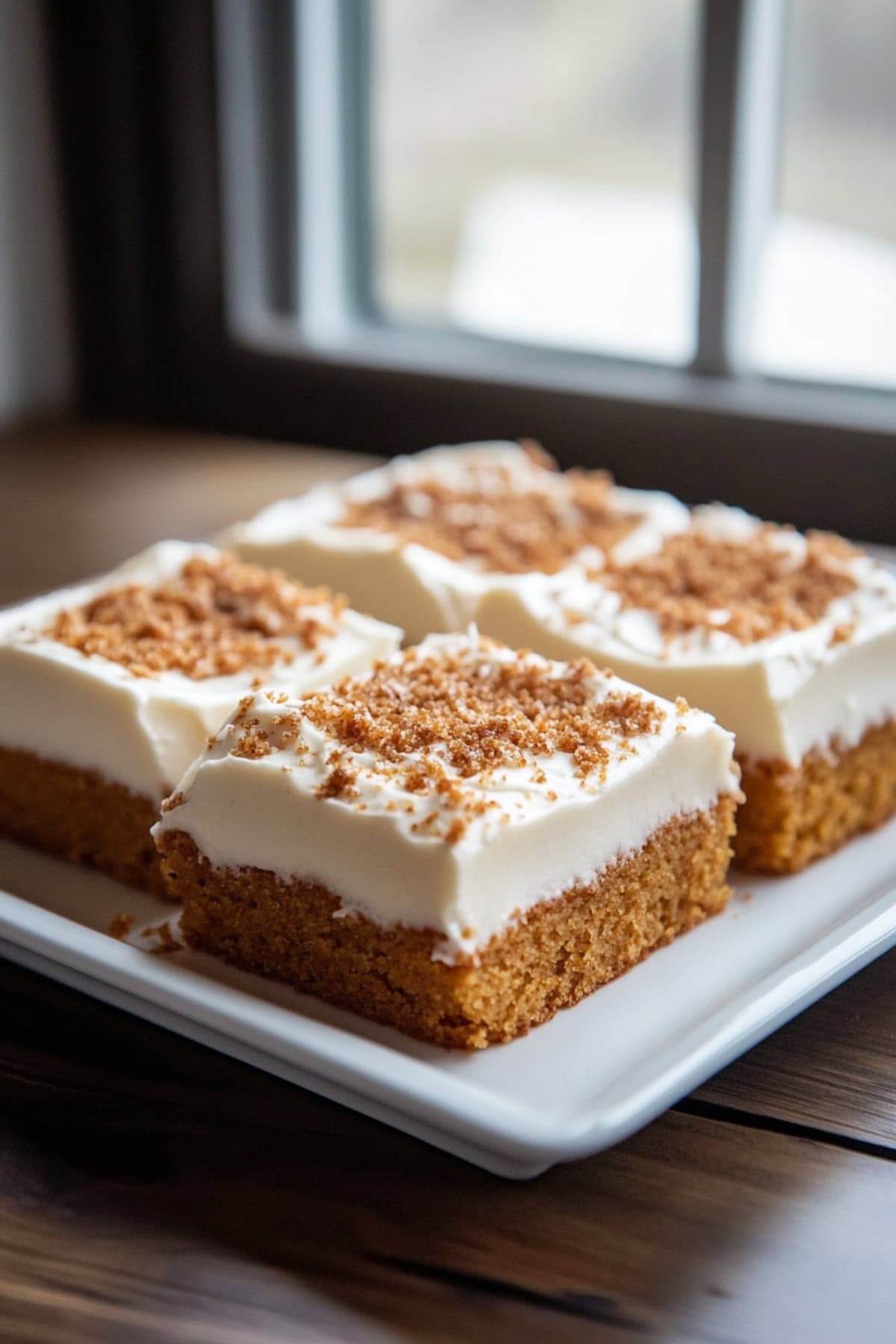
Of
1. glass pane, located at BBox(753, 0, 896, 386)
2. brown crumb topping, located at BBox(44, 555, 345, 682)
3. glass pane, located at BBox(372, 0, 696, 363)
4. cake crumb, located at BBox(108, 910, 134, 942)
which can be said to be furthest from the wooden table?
glass pane, located at BBox(372, 0, 696, 363)

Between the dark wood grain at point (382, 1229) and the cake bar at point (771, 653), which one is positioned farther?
the cake bar at point (771, 653)

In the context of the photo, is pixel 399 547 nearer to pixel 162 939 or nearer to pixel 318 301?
pixel 162 939

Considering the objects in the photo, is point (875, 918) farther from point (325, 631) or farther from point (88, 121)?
point (88, 121)

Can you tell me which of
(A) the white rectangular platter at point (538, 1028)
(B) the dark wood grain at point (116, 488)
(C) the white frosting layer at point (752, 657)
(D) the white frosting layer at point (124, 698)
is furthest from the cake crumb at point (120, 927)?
(B) the dark wood grain at point (116, 488)

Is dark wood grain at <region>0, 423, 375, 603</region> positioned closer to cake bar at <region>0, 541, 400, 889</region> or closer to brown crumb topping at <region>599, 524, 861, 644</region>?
cake bar at <region>0, 541, 400, 889</region>

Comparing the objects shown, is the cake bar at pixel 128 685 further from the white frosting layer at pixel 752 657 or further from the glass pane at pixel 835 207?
the glass pane at pixel 835 207

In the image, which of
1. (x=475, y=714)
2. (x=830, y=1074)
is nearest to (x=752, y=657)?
(x=475, y=714)
